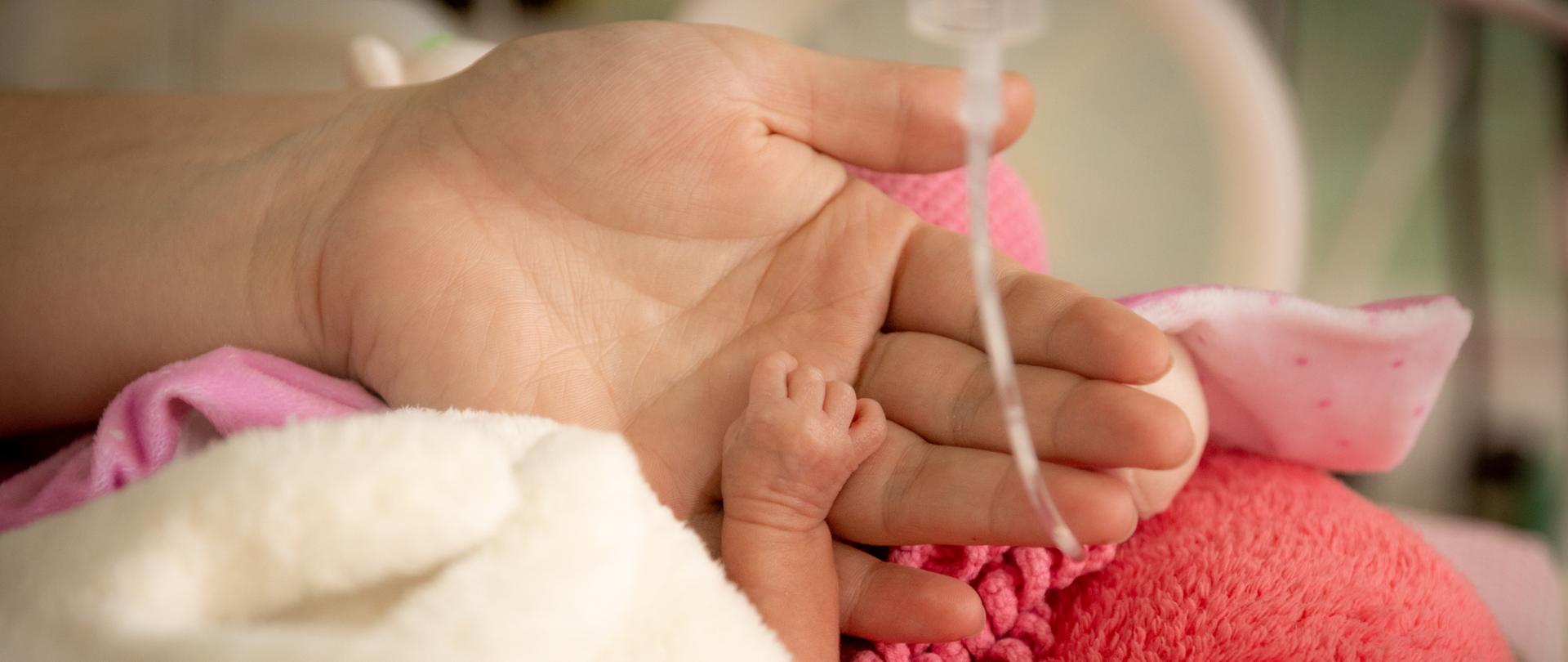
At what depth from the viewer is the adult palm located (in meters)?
0.67

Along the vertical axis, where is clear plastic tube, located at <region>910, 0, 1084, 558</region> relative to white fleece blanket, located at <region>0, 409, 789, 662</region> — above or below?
above

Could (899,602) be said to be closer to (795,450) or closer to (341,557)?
(795,450)

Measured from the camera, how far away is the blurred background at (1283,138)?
1049 millimetres

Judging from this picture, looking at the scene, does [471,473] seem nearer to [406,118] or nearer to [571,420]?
[571,420]

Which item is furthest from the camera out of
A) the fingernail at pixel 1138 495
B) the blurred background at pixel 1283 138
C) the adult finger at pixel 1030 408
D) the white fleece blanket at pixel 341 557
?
the blurred background at pixel 1283 138

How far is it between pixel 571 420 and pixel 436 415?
165mm

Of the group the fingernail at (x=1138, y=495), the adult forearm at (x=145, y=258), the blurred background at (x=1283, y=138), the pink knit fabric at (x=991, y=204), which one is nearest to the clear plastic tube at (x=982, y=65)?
the fingernail at (x=1138, y=495)

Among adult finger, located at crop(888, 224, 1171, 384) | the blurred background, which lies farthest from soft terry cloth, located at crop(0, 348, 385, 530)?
the blurred background

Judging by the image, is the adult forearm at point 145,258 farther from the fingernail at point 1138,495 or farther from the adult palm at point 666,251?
the fingernail at point 1138,495

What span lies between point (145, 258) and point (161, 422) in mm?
194

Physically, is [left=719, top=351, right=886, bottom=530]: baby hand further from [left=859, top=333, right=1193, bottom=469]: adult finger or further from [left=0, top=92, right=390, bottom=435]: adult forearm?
[left=0, top=92, right=390, bottom=435]: adult forearm

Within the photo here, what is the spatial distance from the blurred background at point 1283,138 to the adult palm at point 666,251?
A: 17.6 inches

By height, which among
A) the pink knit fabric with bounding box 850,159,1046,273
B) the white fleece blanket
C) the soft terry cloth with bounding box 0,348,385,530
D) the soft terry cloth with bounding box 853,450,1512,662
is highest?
the white fleece blanket

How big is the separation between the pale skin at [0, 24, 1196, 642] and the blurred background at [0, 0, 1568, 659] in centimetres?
45
